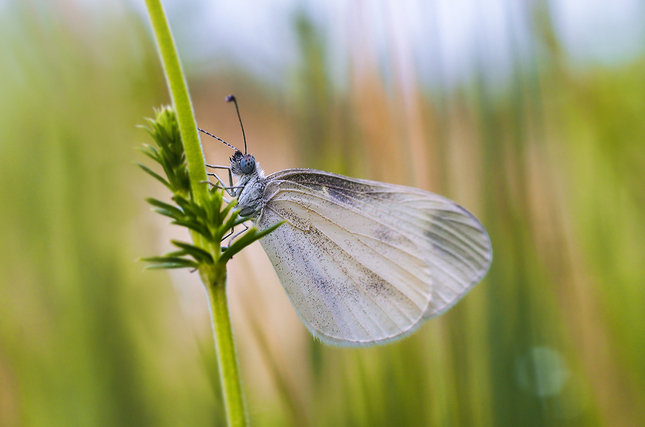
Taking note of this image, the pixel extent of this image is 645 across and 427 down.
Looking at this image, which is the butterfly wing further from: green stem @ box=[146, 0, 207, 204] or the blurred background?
green stem @ box=[146, 0, 207, 204]

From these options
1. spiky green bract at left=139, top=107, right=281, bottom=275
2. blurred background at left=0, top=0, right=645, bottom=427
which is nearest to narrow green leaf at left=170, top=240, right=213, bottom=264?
spiky green bract at left=139, top=107, right=281, bottom=275

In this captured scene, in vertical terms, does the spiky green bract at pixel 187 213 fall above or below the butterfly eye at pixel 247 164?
below

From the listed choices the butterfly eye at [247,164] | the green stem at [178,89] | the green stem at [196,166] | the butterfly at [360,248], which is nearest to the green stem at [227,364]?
the green stem at [196,166]

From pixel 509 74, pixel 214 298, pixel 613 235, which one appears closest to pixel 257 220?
pixel 214 298

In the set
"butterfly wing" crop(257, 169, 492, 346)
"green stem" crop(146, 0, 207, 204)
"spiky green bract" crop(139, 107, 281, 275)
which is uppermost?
"green stem" crop(146, 0, 207, 204)

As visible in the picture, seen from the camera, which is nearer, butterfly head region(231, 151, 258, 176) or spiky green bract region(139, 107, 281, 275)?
spiky green bract region(139, 107, 281, 275)

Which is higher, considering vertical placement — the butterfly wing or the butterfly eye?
the butterfly eye

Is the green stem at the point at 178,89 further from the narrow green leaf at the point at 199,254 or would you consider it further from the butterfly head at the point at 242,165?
the butterfly head at the point at 242,165

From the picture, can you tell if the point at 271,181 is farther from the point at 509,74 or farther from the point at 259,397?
the point at 509,74
